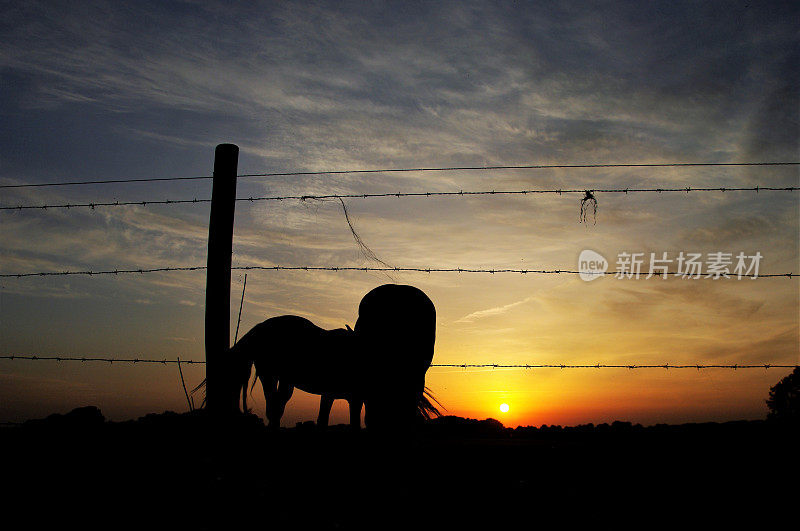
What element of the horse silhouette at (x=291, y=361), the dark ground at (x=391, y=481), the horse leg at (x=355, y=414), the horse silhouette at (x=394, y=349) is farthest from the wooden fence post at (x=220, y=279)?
the horse silhouette at (x=394, y=349)

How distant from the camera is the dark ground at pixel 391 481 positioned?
4180 mm

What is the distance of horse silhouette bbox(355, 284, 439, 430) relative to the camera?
4.98m

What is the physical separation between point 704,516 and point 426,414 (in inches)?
145

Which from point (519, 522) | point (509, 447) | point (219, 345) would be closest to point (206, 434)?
point (219, 345)

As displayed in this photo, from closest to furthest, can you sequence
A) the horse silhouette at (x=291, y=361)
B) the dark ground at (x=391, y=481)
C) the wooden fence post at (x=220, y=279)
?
the dark ground at (x=391, y=481) < the wooden fence post at (x=220, y=279) < the horse silhouette at (x=291, y=361)

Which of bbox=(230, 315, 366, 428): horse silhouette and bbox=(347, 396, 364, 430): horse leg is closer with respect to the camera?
bbox=(347, 396, 364, 430): horse leg

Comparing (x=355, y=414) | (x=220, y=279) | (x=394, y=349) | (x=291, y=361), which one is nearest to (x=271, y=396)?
(x=291, y=361)

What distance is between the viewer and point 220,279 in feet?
24.2

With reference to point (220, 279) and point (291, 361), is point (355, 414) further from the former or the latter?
point (220, 279)

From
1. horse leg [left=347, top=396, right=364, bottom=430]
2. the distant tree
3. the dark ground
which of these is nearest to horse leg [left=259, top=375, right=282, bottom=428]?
horse leg [left=347, top=396, right=364, bottom=430]

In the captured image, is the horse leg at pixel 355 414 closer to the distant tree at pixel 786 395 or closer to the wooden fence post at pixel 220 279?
the wooden fence post at pixel 220 279

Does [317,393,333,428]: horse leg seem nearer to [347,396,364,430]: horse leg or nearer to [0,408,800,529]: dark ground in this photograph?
[347,396,364,430]: horse leg

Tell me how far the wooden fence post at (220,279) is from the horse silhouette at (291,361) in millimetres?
1862

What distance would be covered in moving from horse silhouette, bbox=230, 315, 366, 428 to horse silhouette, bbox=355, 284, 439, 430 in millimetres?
3618
